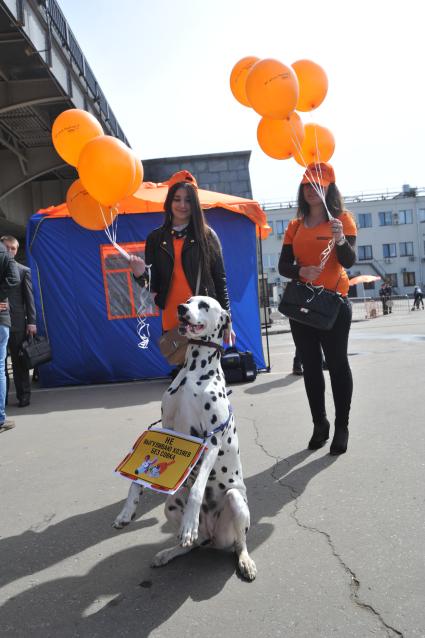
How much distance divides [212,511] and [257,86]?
3.01 metres

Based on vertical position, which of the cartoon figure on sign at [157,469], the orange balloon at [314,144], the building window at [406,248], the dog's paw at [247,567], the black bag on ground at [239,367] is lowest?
the dog's paw at [247,567]

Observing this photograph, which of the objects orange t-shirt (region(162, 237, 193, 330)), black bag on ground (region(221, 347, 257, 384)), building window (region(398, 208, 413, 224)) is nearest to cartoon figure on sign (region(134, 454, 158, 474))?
orange t-shirt (region(162, 237, 193, 330))

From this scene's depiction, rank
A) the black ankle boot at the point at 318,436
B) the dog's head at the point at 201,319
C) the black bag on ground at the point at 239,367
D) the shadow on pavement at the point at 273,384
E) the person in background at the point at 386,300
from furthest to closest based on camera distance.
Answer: the person in background at the point at 386,300
the black bag on ground at the point at 239,367
the shadow on pavement at the point at 273,384
the black ankle boot at the point at 318,436
the dog's head at the point at 201,319

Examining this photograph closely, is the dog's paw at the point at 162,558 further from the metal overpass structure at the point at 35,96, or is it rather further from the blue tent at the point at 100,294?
the metal overpass structure at the point at 35,96

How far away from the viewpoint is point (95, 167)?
354 centimetres

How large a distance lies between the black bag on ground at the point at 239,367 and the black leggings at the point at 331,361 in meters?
2.95

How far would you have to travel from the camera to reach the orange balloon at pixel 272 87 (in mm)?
3598

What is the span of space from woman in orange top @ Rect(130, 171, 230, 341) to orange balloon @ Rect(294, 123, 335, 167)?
1.58 m

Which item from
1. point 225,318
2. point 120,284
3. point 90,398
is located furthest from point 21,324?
point 225,318

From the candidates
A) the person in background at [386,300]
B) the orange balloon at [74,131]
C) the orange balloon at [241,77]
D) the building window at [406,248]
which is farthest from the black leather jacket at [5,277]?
the building window at [406,248]

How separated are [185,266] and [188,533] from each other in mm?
1572

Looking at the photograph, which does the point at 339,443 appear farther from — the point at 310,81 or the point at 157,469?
the point at 310,81

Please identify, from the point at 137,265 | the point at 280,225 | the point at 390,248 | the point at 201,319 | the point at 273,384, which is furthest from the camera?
the point at 390,248

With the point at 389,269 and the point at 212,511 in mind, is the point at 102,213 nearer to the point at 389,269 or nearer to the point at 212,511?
the point at 212,511
